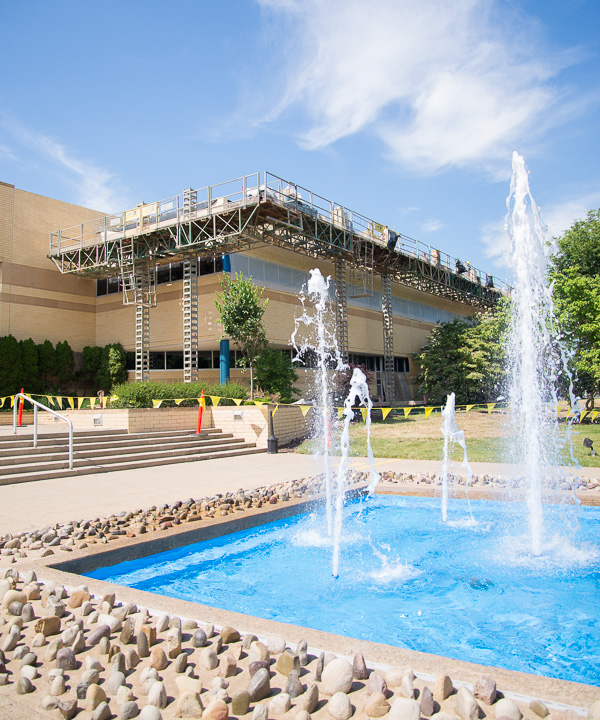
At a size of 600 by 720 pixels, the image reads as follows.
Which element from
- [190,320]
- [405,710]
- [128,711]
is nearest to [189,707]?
[128,711]

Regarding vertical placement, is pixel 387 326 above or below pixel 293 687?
above

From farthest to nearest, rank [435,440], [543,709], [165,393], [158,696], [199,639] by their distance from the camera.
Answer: [165,393]
[435,440]
[199,639]
[158,696]
[543,709]

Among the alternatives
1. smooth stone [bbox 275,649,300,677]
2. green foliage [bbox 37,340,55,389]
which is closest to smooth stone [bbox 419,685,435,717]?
smooth stone [bbox 275,649,300,677]

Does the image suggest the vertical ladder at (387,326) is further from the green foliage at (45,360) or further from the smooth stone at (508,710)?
the smooth stone at (508,710)

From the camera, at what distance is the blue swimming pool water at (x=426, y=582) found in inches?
177

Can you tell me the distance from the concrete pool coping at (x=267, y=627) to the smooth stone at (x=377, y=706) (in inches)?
14.0

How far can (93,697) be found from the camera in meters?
2.95

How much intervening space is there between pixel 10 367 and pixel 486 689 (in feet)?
91.8

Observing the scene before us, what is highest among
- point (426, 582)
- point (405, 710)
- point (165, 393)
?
point (165, 393)

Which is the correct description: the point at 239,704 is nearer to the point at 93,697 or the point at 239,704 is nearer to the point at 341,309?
the point at 93,697

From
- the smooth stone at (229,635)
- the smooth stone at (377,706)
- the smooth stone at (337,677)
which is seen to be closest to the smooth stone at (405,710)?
the smooth stone at (377,706)

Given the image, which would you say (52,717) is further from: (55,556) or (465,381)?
(465,381)

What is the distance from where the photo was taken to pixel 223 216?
75.9 feet

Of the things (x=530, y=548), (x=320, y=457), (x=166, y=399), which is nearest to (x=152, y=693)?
(x=530, y=548)
